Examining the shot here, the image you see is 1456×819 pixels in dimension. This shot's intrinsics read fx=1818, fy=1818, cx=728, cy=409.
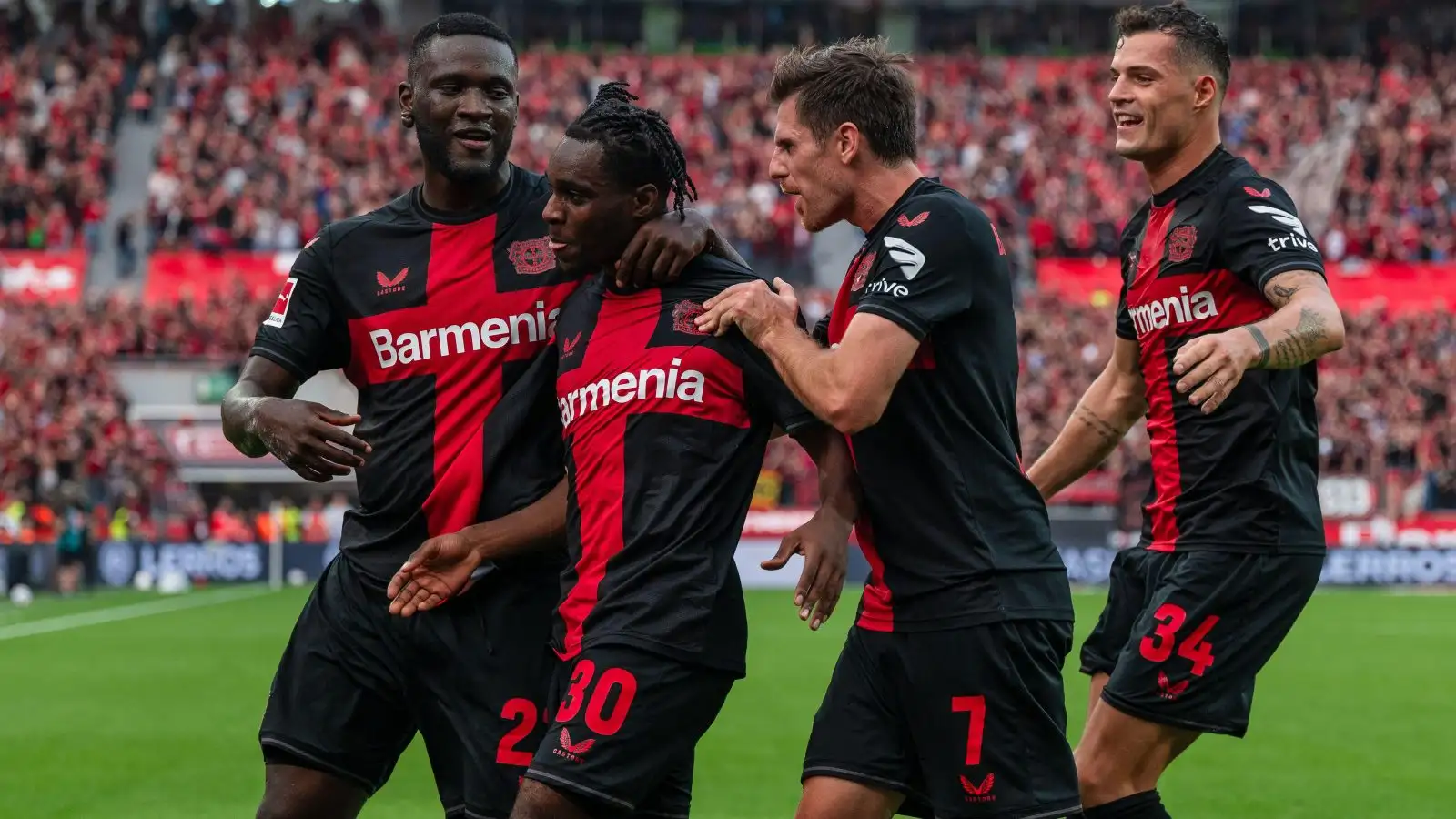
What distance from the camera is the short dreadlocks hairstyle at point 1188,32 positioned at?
5.95 m

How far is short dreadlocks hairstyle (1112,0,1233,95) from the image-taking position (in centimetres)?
595

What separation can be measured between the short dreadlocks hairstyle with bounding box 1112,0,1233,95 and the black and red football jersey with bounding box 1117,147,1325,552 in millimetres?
312

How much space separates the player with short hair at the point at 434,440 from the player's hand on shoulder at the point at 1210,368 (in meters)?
1.38

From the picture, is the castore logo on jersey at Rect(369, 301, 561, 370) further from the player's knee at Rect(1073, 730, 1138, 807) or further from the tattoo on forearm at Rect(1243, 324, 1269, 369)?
the player's knee at Rect(1073, 730, 1138, 807)

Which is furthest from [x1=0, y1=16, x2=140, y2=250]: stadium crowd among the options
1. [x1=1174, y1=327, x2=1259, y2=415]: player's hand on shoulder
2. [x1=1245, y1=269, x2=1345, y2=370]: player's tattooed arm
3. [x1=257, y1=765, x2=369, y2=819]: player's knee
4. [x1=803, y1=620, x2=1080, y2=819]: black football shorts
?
[x1=1174, y1=327, x2=1259, y2=415]: player's hand on shoulder

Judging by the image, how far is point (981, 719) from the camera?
15.4 ft

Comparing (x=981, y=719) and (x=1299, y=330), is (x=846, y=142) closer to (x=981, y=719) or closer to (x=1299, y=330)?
(x=1299, y=330)

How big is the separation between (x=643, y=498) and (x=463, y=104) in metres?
1.32

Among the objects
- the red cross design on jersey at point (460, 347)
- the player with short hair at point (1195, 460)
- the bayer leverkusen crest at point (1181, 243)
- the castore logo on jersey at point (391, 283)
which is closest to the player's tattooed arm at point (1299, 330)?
the player with short hair at point (1195, 460)

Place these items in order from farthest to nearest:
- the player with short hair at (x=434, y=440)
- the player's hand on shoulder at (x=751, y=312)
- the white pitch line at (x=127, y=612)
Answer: the white pitch line at (x=127, y=612)
the player with short hair at (x=434, y=440)
the player's hand on shoulder at (x=751, y=312)

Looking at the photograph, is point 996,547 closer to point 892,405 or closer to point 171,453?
point 892,405

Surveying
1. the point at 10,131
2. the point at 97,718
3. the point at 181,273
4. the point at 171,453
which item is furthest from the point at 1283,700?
the point at 10,131

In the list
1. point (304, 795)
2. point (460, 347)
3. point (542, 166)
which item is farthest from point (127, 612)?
point (460, 347)

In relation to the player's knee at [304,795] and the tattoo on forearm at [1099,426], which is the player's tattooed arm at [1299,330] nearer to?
the tattoo on forearm at [1099,426]
